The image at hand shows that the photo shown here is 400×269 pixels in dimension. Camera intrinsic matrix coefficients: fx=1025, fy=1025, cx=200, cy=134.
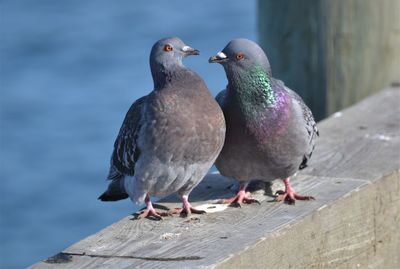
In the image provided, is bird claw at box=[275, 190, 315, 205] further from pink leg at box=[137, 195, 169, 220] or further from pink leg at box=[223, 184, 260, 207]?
pink leg at box=[137, 195, 169, 220]

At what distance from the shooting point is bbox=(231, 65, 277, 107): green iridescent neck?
4.93m

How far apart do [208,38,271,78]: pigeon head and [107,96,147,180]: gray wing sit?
453 millimetres

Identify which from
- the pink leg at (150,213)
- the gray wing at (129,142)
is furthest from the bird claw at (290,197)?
the gray wing at (129,142)

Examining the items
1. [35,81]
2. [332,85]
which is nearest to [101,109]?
[35,81]

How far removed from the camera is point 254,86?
4953 millimetres

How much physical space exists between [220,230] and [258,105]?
28.4 inches

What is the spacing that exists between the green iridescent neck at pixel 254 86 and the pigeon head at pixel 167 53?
0.93 feet

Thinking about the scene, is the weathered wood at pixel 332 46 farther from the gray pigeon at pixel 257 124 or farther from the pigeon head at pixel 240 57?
the pigeon head at pixel 240 57

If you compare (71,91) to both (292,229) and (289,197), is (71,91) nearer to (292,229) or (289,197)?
(289,197)

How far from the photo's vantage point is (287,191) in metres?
5.11

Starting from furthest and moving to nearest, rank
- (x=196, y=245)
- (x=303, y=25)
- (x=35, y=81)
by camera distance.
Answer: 1. (x=35, y=81)
2. (x=303, y=25)
3. (x=196, y=245)

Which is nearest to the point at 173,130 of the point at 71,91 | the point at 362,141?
the point at 362,141

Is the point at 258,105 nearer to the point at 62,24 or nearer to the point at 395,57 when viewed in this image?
the point at 395,57

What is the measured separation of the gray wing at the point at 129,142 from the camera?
502 cm
